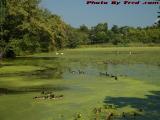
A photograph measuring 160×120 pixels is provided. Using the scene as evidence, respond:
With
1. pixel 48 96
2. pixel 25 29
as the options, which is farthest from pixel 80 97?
pixel 25 29

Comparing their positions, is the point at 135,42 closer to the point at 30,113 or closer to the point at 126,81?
the point at 126,81

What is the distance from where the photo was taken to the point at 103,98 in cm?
1970

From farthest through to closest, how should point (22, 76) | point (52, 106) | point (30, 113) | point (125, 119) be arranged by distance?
1. point (22, 76)
2. point (52, 106)
3. point (30, 113)
4. point (125, 119)

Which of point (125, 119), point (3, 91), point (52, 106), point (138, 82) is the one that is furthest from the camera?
point (138, 82)

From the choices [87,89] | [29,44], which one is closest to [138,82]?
[87,89]

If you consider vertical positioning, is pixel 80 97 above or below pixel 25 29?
below

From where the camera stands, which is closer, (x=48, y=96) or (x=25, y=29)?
(x=48, y=96)

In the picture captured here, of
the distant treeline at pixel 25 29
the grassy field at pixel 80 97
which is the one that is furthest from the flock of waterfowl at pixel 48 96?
the distant treeline at pixel 25 29

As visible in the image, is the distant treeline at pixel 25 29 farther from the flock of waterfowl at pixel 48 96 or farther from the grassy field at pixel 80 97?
the flock of waterfowl at pixel 48 96

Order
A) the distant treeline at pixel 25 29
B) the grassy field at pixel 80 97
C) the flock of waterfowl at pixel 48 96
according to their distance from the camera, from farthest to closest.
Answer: the distant treeline at pixel 25 29 → the flock of waterfowl at pixel 48 96 → the grassy field at pixel 80 97

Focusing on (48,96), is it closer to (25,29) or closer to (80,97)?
(80,97)

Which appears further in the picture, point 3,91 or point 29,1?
point 29,1

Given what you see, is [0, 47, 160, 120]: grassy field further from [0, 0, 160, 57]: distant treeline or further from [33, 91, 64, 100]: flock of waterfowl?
[0, 0, 160, 57]: distant treeline

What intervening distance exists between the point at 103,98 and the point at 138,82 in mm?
6462
